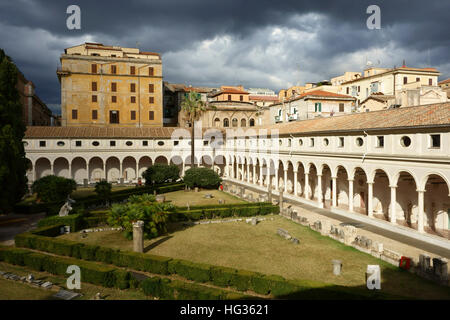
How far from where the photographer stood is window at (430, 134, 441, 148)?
19.7 meters

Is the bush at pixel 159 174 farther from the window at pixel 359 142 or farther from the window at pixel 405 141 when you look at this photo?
the window at pixel 405 141

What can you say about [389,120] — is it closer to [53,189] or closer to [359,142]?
[359,142]

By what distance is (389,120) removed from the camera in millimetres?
24141

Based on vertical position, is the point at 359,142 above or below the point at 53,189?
above

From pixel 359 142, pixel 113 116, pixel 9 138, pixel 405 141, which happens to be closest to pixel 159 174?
pixel 9 138

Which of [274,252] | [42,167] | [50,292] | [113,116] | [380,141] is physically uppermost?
[113,116]

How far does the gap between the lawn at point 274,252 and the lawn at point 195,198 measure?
Answer: 8992 millimetres

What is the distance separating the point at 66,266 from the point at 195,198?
2276 cm

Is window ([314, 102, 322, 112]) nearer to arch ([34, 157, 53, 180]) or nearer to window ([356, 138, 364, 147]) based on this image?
window ([356, 138, 364, 147])

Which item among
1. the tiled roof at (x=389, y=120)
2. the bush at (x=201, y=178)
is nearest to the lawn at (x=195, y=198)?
the bush at (x=201, y=178)

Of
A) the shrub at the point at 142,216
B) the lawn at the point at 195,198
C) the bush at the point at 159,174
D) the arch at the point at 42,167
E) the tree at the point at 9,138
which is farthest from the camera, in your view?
the arch at the point at 42,167

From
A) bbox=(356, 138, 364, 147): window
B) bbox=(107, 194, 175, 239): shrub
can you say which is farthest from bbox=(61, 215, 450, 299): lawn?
bbox=(356, 138, 364, 147): window

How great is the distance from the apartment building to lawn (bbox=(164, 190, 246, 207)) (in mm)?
26531

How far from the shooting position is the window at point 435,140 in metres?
19.7
